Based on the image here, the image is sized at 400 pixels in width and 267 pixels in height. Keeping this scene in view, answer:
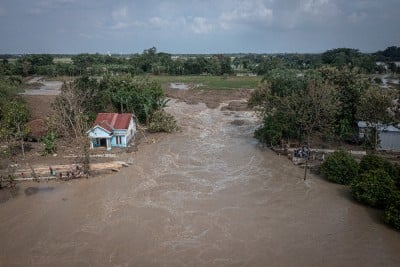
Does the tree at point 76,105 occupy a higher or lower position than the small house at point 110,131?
higher

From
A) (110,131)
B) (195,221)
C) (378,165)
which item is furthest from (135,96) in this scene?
(378,165)

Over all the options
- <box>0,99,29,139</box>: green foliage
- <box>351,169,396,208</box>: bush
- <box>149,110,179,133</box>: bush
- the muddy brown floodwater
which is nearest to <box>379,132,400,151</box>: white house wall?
the muddy brown floodwater

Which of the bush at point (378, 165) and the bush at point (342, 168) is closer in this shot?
the bush at point (378, 165)

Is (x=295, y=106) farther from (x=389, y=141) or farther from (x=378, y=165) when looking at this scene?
(x=378, y=165)

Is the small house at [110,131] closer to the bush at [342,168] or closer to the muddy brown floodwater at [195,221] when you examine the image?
the muddy brown floodwater at [195,221]

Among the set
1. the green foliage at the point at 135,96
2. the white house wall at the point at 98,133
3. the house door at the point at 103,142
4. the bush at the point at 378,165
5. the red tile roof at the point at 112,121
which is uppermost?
the green foliage at the point at 135,96

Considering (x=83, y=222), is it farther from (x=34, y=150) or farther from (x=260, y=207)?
(x=34, y=150)

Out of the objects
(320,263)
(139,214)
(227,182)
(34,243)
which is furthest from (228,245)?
(34,243)

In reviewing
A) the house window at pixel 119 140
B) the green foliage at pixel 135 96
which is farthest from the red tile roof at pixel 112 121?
the green foliage at pixel 135 96
